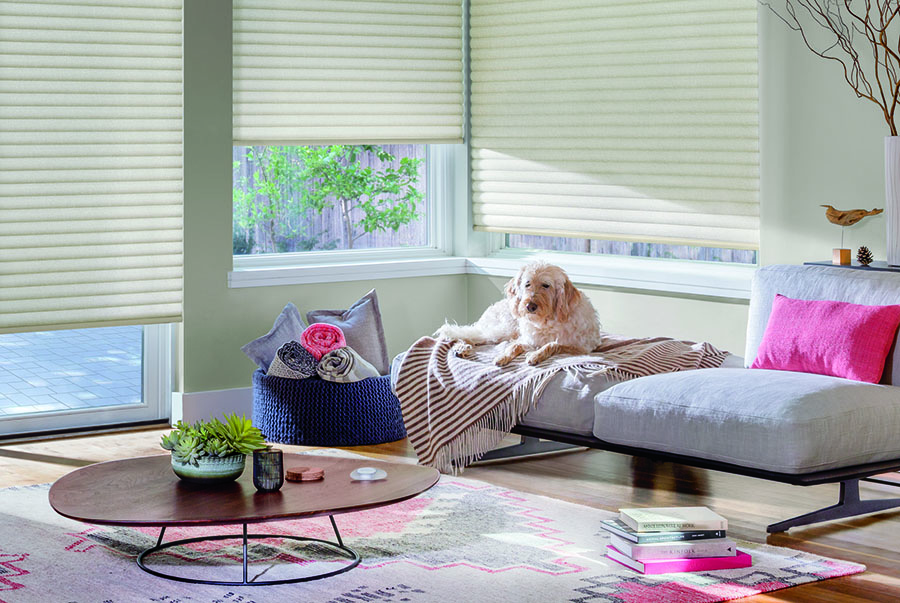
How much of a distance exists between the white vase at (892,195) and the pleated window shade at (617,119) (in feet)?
2.52

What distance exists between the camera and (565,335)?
474 centimetres

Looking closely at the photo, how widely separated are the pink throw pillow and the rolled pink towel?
5.86 ft

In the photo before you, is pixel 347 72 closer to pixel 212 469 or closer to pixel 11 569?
pixel 212 469

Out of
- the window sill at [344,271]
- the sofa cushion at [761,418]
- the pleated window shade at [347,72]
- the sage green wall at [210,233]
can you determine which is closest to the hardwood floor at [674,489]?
the sofa cushion at [761,418]

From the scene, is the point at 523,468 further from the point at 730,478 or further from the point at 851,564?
the point at 851,564

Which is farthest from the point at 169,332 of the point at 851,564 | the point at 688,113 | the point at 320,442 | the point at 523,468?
the point at 851,564

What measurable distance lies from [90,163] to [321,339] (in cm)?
120

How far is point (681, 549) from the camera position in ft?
11.3

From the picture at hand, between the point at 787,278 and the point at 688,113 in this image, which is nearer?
the point at 787,278

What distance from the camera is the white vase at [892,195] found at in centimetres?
439

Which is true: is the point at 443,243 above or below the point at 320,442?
above

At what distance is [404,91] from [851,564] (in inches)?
136

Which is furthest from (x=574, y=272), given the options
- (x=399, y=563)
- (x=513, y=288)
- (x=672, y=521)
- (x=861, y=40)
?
(x=399, y=563)

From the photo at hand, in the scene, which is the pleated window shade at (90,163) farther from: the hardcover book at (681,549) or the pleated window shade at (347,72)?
the hardcover book at (681,549)
